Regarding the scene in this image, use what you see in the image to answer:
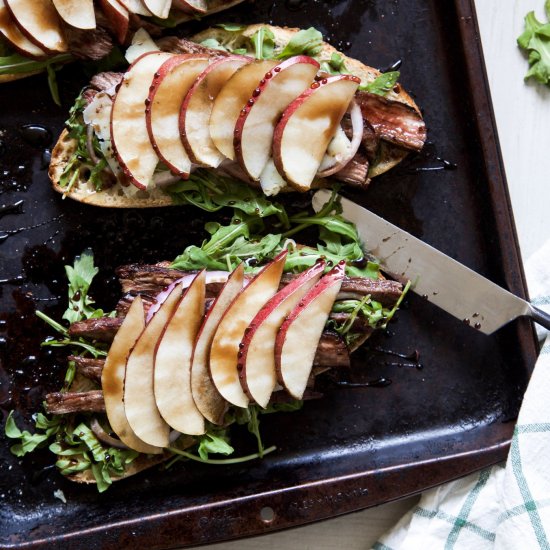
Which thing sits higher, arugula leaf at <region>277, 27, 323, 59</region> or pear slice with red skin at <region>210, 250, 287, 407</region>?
arugula leaf at <region>277, 27, 323, 59</region>

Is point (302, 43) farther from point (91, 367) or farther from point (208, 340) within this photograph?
point (91, 367)

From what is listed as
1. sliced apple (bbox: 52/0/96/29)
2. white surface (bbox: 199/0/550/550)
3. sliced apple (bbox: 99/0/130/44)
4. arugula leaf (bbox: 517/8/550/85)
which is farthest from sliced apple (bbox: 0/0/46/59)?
arugula leaf (bbox: 517/8/550/85)

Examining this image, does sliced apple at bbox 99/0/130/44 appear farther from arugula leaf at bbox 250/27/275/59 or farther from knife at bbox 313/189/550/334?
knife at bbox 313/189/550/334

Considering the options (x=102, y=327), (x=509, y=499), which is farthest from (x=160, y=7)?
(x=509, y=499)

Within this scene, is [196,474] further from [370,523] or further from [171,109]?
[171,109]

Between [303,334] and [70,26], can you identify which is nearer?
[303,334]

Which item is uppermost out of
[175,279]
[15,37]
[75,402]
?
[15,37]

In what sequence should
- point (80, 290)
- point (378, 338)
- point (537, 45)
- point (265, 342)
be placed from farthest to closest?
Result: point (537, 45)
point (378, 338)
point (80, 290)
point (265, 342)

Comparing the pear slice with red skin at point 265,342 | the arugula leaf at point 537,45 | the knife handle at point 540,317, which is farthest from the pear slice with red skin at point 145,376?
the arugula leaf at point 537,45
